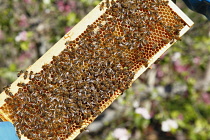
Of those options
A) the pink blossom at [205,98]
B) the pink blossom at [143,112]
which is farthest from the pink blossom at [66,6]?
the pink blossom at [205,98]

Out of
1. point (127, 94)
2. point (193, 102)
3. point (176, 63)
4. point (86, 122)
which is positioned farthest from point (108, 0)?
point (176, 63)

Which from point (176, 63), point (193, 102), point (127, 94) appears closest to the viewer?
point (127, 94)

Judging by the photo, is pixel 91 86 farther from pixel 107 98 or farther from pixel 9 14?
pixel 9 14

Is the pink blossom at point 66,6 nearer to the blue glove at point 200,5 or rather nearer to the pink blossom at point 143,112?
the pink blossom at point 143,112

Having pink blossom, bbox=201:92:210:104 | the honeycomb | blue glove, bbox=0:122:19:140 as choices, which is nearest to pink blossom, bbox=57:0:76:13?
the honeycomb

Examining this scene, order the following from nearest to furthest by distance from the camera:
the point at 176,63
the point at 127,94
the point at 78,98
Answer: the point at 78,98 < the point at 127,94 < the point at 176,63

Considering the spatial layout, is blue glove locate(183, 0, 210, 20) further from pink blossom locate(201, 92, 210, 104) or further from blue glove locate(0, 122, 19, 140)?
pink blossom locate(201, 92, 210, 104)
